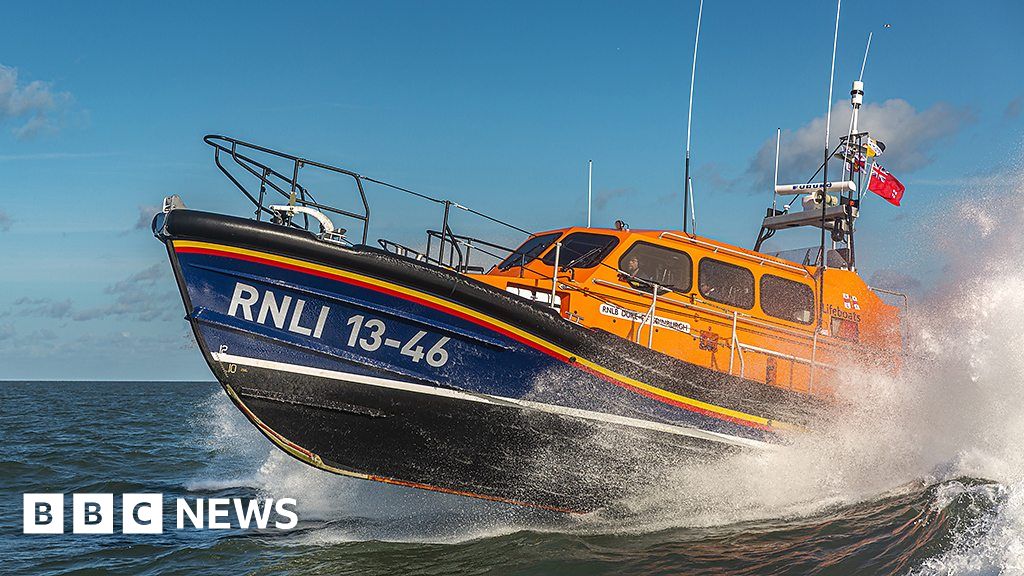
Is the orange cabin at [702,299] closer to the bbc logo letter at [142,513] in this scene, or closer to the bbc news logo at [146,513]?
the bbc news logo at [146,513]

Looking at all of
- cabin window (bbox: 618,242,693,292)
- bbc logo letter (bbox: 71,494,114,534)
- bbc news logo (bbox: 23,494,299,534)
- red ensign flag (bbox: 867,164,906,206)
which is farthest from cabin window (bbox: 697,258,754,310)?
bbc logo letter (bbox: 71,494,114,534)

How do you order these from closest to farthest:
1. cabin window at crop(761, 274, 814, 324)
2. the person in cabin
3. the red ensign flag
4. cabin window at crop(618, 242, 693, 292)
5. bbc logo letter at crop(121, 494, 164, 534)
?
the person in cabin < cabin window at crop(618, 242, 693, 292) < bbc logo letter at crop(121, 494, 164, 534) < cabin window at crop(761, 274, 814, 324) < the red ensign flag

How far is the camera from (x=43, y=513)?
320 inches

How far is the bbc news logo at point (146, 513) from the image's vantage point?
769 cm

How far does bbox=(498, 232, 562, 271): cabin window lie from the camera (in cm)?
779

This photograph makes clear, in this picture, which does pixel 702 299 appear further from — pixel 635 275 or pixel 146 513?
pixel 146 513

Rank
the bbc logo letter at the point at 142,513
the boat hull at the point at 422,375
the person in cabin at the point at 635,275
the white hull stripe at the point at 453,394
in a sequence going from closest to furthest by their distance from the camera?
the boat hull at the point at 422,375
the white hull stripe at the point at 453,394
the person in cabin at the point at 635,275
the bbc logo letter at the point at 142,513

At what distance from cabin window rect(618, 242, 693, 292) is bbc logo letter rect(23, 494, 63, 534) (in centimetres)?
590

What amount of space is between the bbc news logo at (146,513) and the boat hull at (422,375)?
7.34 feet

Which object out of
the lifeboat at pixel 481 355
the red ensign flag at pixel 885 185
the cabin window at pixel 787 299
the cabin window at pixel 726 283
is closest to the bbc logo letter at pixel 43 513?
the lifeboat at pixel 481 355

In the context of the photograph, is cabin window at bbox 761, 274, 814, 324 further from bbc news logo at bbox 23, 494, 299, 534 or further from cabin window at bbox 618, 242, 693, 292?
bbc news logo at bbox 23, 494, 299, 534

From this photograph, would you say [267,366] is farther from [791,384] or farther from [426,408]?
[791,384]

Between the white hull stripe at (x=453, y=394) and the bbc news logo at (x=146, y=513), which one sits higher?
the white hull stripe at (x=453, y=394)

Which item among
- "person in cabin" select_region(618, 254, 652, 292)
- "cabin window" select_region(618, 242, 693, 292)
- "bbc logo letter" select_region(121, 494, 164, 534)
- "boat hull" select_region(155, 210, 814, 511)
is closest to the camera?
"boat hull" select_region(155, 210, 814, 511)
